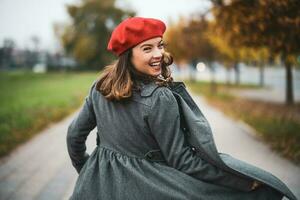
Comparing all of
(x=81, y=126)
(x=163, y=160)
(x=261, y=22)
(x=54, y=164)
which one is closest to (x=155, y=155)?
(x=163, y=160)

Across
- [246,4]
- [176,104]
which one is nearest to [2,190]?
[176,104]

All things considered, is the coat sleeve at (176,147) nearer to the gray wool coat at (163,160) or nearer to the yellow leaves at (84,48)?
the gray wool coat at (163,160)

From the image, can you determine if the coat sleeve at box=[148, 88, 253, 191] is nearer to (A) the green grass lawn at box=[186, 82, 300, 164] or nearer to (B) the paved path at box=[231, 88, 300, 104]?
(A) the green grass lawn at box=[186, 82, 300, 164]

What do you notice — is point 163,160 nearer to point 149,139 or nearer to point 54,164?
point 149,139

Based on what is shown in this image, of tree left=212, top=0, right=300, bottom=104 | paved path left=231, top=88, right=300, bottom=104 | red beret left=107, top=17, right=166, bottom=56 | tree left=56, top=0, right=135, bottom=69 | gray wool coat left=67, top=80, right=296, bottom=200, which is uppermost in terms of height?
tree left=56, top=0, right=135, bottom=69

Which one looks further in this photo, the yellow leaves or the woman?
the yellow leaves

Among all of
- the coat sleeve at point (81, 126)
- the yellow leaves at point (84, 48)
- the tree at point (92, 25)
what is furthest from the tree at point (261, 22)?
the tree at point (92, 25)

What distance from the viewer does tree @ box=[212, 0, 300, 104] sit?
7.91 m

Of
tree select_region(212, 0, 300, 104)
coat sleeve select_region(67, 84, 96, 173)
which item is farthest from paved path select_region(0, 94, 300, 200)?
coat sleeve select_region(67, 84, 96, 173)

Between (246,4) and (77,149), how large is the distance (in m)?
7.19

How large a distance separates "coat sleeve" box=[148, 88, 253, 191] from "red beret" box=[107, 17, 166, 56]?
1.15ft

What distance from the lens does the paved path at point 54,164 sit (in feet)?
17.5

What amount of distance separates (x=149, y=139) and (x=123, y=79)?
1.20ft

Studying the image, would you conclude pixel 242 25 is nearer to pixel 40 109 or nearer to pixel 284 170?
pixel 284 170
